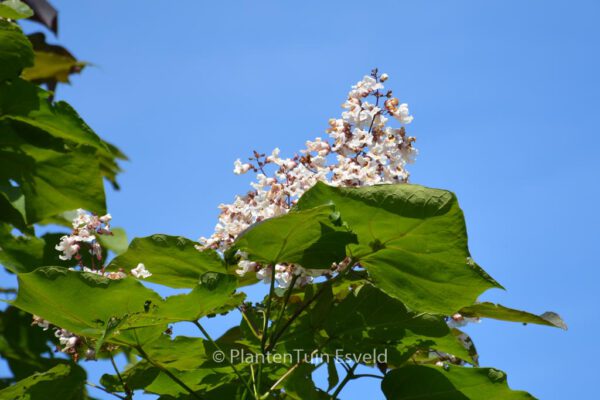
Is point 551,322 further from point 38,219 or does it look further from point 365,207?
point 38,219

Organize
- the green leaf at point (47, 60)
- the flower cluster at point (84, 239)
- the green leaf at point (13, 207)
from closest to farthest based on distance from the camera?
1. the flower cluster at point (84, 239)
2. the green leaf at point (13, 207)
3. the green leaf at point (47, 60)

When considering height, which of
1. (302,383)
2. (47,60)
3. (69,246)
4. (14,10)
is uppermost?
(47,60)

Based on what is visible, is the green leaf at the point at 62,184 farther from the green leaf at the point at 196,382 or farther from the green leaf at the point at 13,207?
Answer: the green leaf at the point at 196,382

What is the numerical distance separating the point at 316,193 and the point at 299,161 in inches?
16.4

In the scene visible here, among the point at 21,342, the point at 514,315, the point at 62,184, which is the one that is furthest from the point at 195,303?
the point at 21,342

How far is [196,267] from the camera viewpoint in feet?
6.32

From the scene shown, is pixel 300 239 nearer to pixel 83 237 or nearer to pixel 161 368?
pixel 161 368

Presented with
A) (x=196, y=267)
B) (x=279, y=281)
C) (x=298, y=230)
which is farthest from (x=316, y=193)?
(x=196, y=267)

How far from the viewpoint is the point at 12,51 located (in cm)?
287

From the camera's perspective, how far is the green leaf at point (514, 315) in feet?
6.43

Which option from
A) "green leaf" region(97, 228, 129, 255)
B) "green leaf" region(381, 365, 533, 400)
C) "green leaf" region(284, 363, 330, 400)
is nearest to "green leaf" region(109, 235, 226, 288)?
"green leaf" region(284, 363, 330, 400)

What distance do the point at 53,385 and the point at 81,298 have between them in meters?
0.55

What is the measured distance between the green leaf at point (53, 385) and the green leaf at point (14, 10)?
150 cm

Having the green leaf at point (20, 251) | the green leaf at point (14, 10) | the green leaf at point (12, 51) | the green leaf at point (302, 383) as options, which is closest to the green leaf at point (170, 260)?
the green leaf at point (302, 383)
